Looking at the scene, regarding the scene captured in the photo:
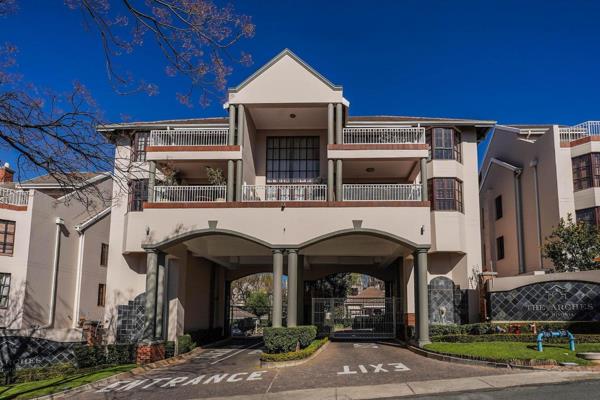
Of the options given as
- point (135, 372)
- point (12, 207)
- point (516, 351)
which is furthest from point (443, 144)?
point (12, 207)

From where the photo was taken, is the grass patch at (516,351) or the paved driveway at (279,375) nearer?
the paved driveway at (279,375)

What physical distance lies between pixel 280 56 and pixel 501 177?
15380mm

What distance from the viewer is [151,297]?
20719 millimetres

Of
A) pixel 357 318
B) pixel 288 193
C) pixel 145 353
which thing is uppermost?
pixel 288 193

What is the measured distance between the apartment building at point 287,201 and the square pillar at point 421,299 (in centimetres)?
5

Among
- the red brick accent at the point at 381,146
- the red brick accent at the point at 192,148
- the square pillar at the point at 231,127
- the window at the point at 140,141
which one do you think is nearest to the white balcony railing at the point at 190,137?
the red brick accent at the point at 192,148

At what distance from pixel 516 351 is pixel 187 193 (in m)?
14.2

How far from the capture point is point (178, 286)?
2462 centimetres

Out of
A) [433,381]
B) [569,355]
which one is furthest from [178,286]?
[569,355]

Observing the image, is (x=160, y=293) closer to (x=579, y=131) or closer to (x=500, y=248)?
(x=500, y=248)

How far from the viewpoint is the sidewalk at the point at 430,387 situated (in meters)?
12.0

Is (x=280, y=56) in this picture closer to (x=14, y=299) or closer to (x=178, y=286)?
(x=178, y=286)

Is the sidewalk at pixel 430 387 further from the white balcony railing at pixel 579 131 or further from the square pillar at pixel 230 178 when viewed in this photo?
the white balcony railing at pixel 579 131

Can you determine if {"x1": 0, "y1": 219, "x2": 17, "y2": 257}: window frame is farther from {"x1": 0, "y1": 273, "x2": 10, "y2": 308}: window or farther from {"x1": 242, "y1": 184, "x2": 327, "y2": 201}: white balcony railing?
{"x1": 242, "y1": 184, "x2": 327, "y2": 201}: white balcony railing
